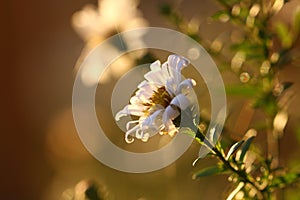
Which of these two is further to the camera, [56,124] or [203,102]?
[56,124]

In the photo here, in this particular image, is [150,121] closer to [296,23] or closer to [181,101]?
[181,101]

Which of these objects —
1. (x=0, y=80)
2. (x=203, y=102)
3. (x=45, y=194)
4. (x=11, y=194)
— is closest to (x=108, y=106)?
(x=45, y=194)

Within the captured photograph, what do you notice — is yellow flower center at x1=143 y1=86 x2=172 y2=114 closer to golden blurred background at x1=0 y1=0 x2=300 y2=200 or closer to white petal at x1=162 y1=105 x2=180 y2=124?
white petal at x1=162 y1=105 x2=180 y2=124

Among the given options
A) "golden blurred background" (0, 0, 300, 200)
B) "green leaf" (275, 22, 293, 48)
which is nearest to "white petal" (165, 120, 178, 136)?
"green leaf" (275, 22, 293, 48)

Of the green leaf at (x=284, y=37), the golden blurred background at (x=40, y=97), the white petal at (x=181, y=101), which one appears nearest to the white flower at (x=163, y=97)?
the white petal at (x=181, y=101)

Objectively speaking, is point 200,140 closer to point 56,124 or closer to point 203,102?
point 203,102

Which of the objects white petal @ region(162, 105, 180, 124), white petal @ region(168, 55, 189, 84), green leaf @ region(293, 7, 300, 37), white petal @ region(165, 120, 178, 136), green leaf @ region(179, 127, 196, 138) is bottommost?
green leaf @ region(179, 127, 196, 138)

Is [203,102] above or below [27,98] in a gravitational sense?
below

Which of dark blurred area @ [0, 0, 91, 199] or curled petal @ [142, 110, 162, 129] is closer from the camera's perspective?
curled petal @ [142, 110, 162, 129]
